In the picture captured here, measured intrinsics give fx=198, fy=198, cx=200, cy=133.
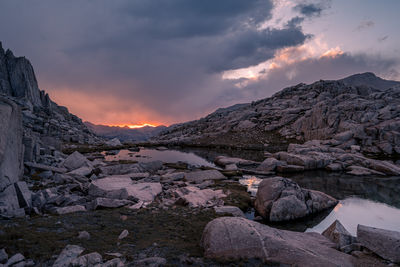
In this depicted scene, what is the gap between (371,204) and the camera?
914 inches

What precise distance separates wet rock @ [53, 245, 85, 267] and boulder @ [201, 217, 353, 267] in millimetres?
5316

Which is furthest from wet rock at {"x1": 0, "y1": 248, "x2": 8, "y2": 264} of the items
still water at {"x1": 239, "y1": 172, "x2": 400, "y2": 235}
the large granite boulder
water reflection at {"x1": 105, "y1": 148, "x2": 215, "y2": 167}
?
water reflection at {"x1": 105, "y1": 148, "x2": 215, "y2": 167}

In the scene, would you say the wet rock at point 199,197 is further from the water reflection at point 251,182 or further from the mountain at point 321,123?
the mountain at point 321,123

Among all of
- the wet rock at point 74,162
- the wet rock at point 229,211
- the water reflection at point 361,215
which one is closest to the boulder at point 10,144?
the wet rock at point 74,162

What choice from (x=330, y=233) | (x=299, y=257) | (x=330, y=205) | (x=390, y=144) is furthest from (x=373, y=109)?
(x=299, y=257)

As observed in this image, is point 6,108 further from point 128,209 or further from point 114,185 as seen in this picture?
point 128,209

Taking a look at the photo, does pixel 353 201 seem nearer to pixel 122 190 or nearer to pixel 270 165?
pixel 270 165

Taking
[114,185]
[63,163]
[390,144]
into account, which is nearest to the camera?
[114,185]

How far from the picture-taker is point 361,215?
19844 mm

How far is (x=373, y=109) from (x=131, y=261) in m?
93.7

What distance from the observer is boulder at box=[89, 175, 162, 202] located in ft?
57.3

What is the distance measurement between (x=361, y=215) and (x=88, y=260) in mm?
24086

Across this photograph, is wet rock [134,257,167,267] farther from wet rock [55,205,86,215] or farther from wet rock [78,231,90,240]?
wet rock [55,205,86,215]

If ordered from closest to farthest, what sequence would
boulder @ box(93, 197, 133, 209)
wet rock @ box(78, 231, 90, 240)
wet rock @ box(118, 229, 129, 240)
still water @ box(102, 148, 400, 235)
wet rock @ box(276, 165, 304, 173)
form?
wet rock @ box(78, 231, 90, 240)
wet rock @ box(118, 229, 129, 240)
boulder @ box(93, 197, 133, 209)
still water @ box(102, 148, 400, 235)
wet rock @ box(276, 165, 304, 173)
